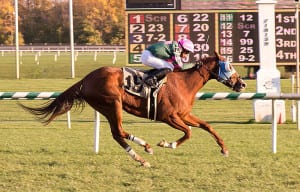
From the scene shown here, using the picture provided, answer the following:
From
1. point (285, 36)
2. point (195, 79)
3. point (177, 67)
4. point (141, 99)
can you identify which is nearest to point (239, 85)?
point (195, 79)

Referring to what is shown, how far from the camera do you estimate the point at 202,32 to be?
14.0 meters

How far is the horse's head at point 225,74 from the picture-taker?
7426 mm

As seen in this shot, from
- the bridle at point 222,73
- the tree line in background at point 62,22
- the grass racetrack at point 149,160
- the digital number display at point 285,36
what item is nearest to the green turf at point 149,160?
A: the grass racetrack at point 149,160

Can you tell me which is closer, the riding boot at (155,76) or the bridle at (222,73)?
the riding boot at (155,76)

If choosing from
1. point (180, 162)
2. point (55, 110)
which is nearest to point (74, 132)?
point (55, 110)

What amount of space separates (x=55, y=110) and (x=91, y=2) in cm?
5910

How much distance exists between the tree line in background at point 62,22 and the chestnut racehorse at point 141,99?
5077 cm

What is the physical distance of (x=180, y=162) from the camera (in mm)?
6988

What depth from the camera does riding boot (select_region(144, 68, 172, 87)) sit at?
7082 millimetres

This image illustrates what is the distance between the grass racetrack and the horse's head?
0.80 metres

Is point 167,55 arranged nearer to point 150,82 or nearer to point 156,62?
point 156,62

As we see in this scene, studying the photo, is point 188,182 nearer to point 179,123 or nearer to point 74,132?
point 179,123

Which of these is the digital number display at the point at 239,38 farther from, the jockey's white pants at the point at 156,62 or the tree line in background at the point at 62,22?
the tree line in background at the point at 62,22

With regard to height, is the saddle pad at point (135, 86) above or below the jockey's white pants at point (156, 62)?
below
